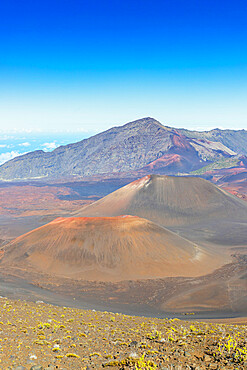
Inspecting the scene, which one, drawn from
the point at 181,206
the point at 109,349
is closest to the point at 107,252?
the point at 109,349

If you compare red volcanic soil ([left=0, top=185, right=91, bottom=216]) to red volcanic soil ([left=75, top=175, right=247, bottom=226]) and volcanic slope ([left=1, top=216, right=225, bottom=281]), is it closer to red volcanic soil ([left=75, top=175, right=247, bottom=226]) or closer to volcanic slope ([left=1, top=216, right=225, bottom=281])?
red volcanic soil ([left=75, top=175, right=247, bottom=226])

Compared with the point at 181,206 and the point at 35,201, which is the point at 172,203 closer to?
the point at 181,206

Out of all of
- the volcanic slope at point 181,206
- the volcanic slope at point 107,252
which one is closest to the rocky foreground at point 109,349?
the volcanic slope at point 107,252

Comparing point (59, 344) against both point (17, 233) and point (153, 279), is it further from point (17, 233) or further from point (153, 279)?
point (17, 233)

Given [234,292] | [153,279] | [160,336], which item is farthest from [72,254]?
[160,336]

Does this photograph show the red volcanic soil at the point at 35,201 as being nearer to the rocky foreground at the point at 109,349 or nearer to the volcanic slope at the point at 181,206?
the volcanic slope at the point at 181,206

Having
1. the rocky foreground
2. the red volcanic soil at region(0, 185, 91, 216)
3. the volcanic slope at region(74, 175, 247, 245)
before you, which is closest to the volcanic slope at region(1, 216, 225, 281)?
the volcanic slope at region(74, 175, 247, 245)
